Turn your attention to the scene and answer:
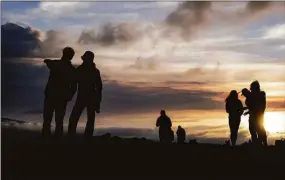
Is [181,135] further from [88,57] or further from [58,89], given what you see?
[58,89]

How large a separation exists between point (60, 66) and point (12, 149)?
2.96 metres

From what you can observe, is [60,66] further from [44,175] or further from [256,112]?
[256,112]

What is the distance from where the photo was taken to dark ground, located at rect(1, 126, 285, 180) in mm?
14062

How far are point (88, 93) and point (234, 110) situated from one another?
773 cm

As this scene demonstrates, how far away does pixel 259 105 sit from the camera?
21.6 metres

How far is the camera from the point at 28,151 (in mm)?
15586

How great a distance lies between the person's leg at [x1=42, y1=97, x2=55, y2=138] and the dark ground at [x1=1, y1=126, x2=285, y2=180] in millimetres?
337

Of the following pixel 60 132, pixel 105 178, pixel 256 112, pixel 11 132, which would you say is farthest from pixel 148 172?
pixel 256 112

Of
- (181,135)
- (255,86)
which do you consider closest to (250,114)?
(255,86)

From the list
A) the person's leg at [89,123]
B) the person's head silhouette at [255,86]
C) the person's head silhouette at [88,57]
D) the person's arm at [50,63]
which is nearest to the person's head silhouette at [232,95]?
the person's head silhouette at [255,86]

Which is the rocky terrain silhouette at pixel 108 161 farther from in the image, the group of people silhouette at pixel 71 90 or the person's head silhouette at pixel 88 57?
the person's head silhouette at pixel 88 57

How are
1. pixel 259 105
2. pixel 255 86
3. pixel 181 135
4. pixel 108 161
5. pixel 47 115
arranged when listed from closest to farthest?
pixel 108 161 → pixel 47 115 → pixel 259 105 → pixel 255 86 → pixel 181 135

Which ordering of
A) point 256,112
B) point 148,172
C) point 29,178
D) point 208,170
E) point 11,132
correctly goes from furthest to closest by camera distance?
point 256,112 → point 11,132 → point 208,170 → point 148,172 → point 29,178

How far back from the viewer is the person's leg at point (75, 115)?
18.1 meters
